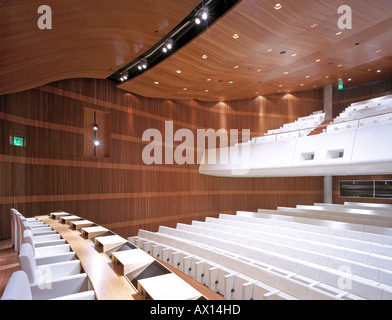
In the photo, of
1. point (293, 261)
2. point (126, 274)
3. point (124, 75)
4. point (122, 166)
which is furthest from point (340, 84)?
point (126, 274)

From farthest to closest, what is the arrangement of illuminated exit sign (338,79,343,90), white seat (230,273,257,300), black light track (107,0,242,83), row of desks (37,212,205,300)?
illuminated exit sign (338,79,343,90), black light track (107,0,242,83), white seat (230,273,257,300), row of desks (37,212,205,300)

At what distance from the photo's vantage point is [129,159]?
6.93 meters

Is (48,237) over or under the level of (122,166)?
under

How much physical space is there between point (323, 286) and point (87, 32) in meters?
4.94

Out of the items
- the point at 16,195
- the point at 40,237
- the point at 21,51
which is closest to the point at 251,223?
the point at 40,237

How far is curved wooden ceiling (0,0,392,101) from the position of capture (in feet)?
10.9

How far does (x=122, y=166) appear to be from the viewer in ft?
22.1

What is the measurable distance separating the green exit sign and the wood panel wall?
3.1 inches

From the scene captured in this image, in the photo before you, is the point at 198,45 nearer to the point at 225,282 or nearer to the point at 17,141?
the point at 17,141

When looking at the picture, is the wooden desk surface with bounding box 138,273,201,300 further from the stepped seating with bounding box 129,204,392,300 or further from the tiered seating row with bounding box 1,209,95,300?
the stepped seating with bounding box 129,204,392,300

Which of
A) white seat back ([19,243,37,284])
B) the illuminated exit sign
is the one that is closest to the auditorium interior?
white seat back ([19,243,37,284])

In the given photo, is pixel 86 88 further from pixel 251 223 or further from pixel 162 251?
pixel 251 223

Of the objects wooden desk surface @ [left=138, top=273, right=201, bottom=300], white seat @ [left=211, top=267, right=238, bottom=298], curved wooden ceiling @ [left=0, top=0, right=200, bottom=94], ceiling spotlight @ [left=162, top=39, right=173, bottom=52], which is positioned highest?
ceiling spotlight @ [left=162, top=39, right=173, bottom=52]

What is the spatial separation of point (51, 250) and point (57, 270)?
21.5 inches
